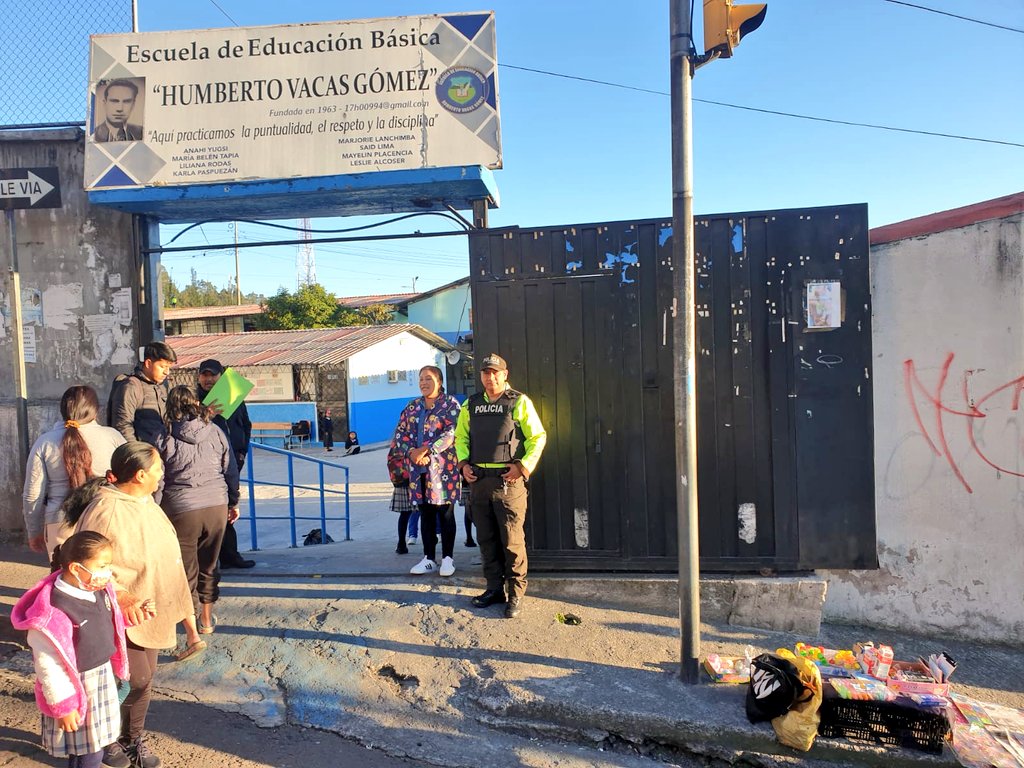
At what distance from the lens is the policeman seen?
167 inches

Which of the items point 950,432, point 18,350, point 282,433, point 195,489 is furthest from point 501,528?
point 282,433

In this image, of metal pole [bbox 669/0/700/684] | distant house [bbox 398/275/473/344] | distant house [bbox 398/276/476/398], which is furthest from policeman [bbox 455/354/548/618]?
distant house [bbox 398/275/473/344]

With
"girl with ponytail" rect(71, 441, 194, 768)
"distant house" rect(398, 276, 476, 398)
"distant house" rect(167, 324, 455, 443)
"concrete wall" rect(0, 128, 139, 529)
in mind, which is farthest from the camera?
"distant house" rect(398, 276, 476, 398)

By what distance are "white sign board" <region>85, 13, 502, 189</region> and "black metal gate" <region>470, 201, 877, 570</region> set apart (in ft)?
3.30

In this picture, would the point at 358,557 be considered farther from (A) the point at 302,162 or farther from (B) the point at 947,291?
(B) the point at 947,291

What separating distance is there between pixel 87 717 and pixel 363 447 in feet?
67.1

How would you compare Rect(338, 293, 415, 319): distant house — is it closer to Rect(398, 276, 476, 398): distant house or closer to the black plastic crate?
Rect(398, 276, 476, 398): distant house

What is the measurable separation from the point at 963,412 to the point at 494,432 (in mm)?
3103

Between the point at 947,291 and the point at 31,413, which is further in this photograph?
the point at 31,413

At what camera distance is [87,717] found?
8.65 feet

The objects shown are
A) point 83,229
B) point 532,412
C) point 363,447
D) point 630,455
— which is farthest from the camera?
point 363,447

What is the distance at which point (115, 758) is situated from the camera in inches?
115

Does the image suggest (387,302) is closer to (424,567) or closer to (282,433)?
(282,433)

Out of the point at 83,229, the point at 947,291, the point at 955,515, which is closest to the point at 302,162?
the point at 83,229
